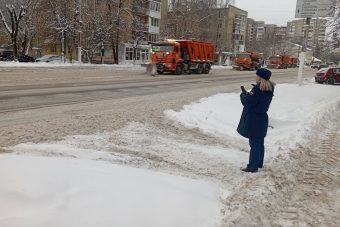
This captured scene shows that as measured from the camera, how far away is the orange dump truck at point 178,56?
3244cm

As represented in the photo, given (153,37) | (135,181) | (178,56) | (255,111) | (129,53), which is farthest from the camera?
(153,37)

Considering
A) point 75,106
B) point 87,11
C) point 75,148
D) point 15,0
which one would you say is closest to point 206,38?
point 87,11

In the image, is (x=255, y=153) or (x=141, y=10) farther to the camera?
(x=141, y=10)

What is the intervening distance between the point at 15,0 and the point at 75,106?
3523 cm

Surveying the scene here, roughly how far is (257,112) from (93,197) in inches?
122

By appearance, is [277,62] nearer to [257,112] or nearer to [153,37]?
[153,37]

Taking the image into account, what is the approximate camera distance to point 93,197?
13.7 ft

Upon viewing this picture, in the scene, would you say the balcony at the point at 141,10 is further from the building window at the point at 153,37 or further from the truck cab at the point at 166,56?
the truck cab at the point at 166,56

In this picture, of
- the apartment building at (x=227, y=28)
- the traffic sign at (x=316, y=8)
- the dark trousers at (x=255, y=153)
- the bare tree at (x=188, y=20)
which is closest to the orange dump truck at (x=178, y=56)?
the traffic sign at (x=316, y=8)

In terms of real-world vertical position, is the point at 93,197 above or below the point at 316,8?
below

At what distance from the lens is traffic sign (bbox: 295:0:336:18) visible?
23297 mm

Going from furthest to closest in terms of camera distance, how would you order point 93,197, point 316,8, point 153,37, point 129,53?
1. point 153,37
2. point 129,53
3. point 316,8
4. point 93,197

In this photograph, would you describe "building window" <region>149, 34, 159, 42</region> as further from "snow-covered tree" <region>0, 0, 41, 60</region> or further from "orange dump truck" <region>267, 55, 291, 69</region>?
"snow-covered tree" <region>0, 0, 41, 60</region>

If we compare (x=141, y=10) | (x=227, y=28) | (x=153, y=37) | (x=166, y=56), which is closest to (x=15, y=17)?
(x=166, y=56)
